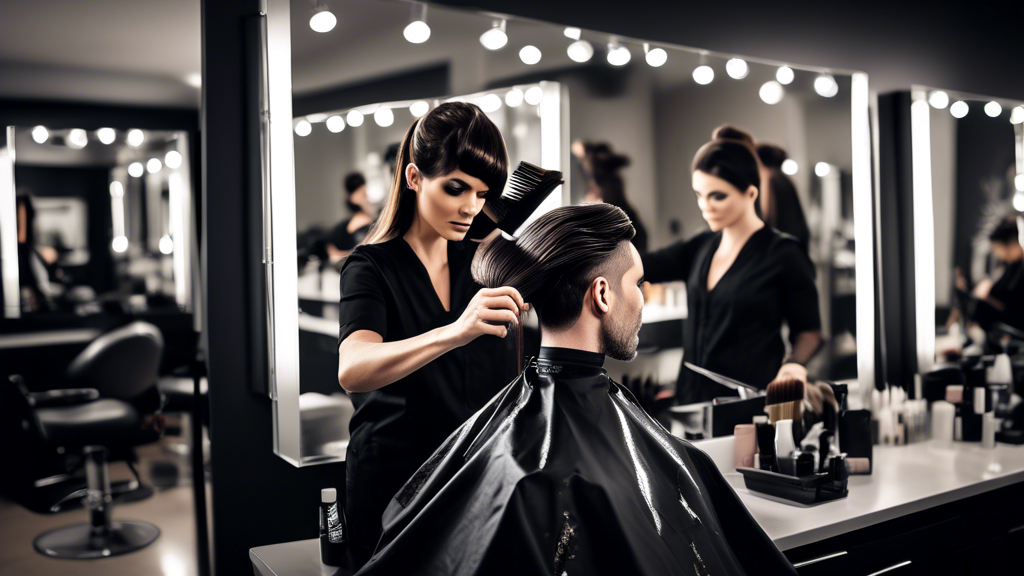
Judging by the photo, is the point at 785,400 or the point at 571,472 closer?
the point at 571,472

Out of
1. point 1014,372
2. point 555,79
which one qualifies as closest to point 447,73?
point 555,79

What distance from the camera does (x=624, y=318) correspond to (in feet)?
5.48

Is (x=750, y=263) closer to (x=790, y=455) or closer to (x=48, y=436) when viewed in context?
(x=790, y=455)

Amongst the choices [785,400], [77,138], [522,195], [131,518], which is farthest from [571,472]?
[785,400]

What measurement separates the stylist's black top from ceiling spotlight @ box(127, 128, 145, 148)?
5.18 ft

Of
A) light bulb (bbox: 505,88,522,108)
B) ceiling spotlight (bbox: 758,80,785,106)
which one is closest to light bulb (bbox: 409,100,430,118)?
light bulb (bbox: 505,88,522,108)

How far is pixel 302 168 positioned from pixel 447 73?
53 centimetres

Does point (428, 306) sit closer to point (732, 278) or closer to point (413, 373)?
point (413, 373)

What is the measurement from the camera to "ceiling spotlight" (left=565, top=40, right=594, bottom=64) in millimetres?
2451

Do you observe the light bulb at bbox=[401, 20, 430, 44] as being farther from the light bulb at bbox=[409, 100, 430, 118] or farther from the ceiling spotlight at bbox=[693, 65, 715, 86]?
the ceiling spotlight at bbox=[693, 65, 715, 86]

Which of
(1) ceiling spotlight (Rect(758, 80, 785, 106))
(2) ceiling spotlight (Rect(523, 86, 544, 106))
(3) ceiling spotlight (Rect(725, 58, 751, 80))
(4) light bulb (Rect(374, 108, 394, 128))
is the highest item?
(3) ceiling spotlight (Rect(725, 58, 751, 80))

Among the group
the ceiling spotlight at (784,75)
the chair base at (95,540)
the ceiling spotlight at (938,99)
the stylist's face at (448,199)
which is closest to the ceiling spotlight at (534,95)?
the stylist's face at (448,199)

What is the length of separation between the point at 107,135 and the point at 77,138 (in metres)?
0.07

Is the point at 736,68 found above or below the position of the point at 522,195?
above
